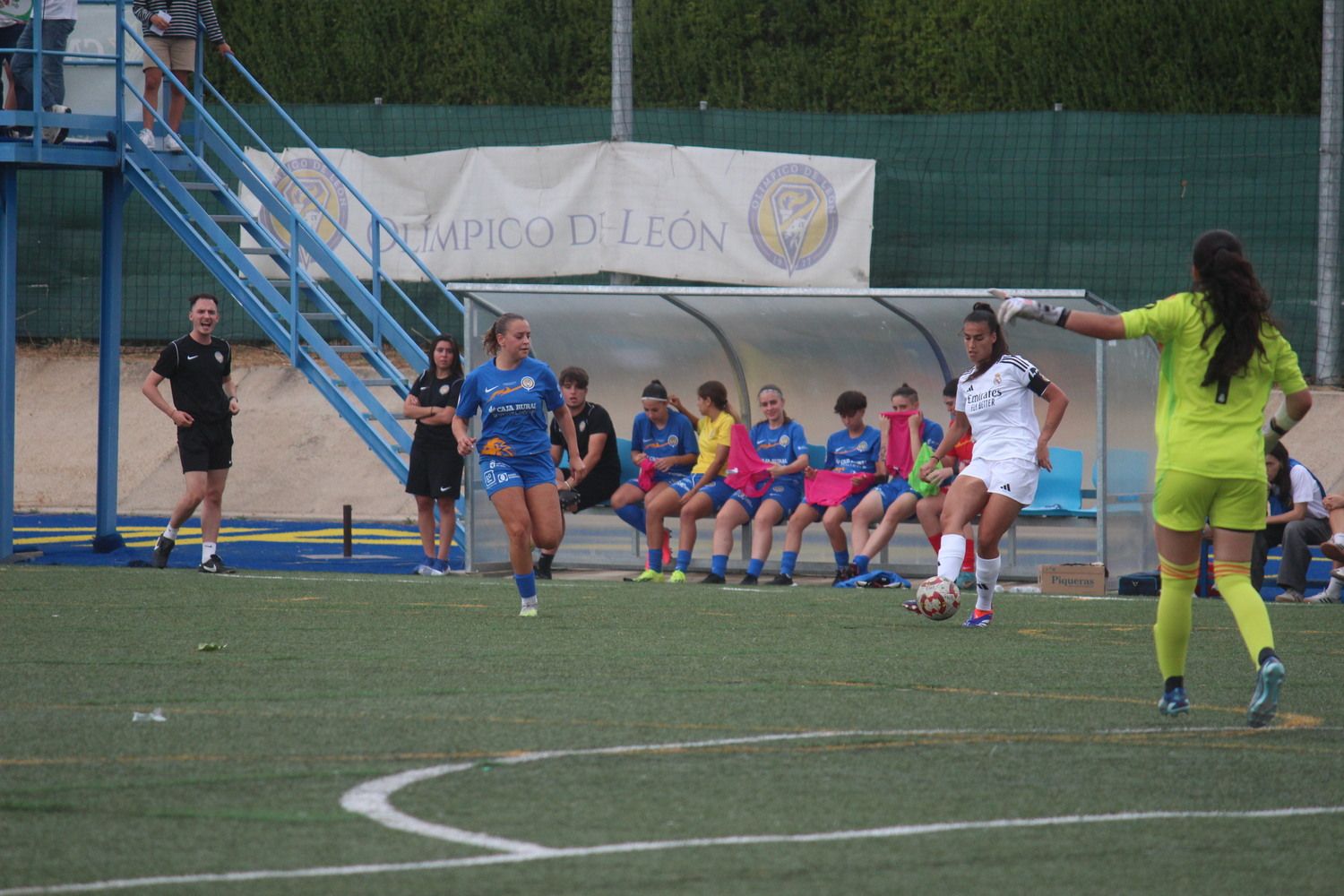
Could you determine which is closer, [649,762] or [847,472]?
[649,762]

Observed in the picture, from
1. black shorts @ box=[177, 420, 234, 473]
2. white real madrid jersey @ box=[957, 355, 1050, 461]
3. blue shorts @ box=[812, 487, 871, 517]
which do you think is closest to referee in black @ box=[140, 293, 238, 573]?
black shorts @ box=[177, 420, 234, 473]

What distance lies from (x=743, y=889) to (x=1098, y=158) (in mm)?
17121

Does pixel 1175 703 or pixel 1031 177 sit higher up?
pixel 1031 177

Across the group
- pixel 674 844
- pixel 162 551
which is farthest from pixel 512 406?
pixel 674 844

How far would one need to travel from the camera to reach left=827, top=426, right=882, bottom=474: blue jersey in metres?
14.8

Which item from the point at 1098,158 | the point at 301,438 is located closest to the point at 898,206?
the point at 1098,158

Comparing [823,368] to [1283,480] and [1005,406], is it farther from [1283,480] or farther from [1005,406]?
[1005,406]

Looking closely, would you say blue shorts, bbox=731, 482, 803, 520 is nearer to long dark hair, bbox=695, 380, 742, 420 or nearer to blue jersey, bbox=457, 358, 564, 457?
long dark hair, bbox=695, 380, 742, 420

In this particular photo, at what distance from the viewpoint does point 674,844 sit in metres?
4.57

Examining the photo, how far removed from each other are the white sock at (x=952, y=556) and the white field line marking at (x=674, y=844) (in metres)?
5.70

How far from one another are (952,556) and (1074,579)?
122 inches

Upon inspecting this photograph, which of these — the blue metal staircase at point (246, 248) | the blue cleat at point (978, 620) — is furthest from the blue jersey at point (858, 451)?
the blue cleat at point (978, 620)

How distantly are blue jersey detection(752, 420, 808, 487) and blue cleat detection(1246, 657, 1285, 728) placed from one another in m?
8.41

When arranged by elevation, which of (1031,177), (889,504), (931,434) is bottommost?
(889,504)
